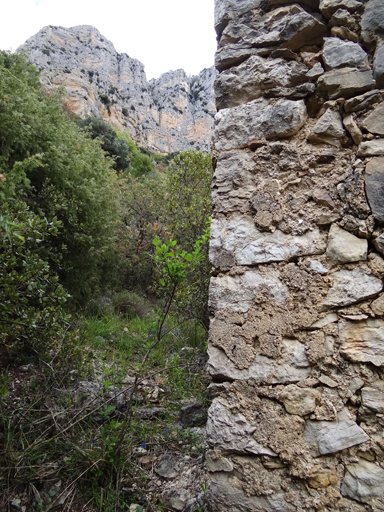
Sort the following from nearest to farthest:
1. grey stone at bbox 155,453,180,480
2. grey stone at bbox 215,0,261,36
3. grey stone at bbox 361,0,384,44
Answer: grey stone at bbox 361,0,384,44 → grey stone at bbox 215,0,261,36 → grey stone at bbox 155,453,180,480

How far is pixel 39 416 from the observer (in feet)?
7.13

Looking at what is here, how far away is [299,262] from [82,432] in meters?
1.84

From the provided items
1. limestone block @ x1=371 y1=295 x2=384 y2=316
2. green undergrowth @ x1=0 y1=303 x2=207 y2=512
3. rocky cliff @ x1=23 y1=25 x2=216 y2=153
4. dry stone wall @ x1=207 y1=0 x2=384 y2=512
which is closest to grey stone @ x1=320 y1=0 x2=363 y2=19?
dry stone wall @ x1=207 y1=0 x2=384 y2=512

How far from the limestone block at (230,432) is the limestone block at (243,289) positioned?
393mm

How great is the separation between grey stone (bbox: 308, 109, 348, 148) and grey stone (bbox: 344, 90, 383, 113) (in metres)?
0.05

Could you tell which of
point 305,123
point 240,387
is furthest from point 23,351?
point 305,123

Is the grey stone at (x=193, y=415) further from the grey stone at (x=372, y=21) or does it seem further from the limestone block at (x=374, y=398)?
the grey stone at (x=372, y=21)

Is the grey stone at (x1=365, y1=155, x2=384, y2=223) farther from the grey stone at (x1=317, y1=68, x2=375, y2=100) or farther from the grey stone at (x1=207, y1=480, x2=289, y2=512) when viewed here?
the grey stone at (x1=207, y1=480, x2=289, y2=512)

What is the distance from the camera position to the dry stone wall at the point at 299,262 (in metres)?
1.08

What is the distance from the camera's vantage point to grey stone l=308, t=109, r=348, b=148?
133 centimetres

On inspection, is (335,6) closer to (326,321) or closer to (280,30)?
(280,30)

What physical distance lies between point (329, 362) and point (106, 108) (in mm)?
30105

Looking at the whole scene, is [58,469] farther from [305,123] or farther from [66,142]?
[66,142]

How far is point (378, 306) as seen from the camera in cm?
112
